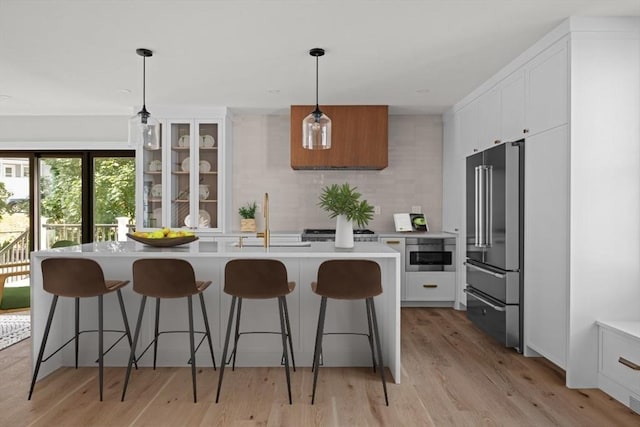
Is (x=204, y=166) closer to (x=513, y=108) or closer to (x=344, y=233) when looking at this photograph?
(x=344, y=233)

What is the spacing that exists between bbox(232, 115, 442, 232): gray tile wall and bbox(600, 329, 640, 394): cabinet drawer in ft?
10.8

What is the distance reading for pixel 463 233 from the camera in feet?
17.9

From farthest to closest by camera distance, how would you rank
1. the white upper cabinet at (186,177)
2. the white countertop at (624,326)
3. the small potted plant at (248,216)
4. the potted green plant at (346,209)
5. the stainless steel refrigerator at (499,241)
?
the small potted plant at (248,216) → the white upper cabinet at (186,177) → the stainless steel refrigerator at (499,241) → the potted green plant at (346,209) → the white countertop at (624,326)

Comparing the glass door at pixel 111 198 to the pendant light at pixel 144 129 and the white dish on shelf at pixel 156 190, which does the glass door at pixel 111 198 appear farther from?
the pendant light at pixel 144 129

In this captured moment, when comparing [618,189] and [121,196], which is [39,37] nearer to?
[121,196]

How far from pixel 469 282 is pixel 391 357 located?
5.81 feet

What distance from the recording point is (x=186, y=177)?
5703 millimetres

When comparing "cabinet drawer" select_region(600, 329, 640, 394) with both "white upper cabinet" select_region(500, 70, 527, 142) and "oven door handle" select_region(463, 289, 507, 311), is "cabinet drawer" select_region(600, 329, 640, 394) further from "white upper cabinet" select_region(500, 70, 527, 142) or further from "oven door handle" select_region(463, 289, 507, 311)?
"white upper cabinet" select_region(500, 70, 527, 142)

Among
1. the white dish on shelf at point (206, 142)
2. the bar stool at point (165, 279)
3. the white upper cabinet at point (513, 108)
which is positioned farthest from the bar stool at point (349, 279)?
the white dish on shelf at point (206, 142)

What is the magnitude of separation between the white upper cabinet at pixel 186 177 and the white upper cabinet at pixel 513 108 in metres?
3.22

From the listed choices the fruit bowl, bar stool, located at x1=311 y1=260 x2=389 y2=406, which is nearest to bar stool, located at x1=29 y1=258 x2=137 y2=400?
the fruit bowl

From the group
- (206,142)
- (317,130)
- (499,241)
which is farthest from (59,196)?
(499,241)

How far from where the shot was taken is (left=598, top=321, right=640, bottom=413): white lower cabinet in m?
2.71

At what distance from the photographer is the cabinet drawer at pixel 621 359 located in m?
2.70
